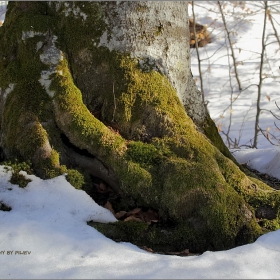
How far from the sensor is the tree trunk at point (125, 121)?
2.84m

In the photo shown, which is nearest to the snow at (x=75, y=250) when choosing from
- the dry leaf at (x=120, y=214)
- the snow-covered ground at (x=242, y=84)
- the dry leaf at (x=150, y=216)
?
the dry leaf at (x=120, y=214)

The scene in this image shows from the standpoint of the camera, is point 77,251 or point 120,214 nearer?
point 77,251

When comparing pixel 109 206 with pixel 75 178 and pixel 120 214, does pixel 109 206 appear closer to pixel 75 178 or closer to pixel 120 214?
pixel 120 214

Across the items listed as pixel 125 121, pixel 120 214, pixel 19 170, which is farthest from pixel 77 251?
pixel 125 121

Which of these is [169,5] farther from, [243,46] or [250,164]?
[243,46]

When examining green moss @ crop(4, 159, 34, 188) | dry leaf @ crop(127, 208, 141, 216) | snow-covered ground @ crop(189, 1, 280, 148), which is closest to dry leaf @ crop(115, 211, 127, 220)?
dry leaf @ crop(127, 208, 141, 216)

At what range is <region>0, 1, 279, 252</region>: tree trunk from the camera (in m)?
2.84

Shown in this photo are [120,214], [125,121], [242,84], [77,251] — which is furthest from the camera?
[242,84]

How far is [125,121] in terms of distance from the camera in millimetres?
3312

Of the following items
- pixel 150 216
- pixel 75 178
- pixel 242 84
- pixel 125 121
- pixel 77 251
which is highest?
pixel 242 84

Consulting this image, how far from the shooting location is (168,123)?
10.6 feet

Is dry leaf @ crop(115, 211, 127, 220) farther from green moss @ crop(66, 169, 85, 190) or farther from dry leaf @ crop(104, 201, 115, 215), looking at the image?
green moss @ crop(66, 169, 85, 190)

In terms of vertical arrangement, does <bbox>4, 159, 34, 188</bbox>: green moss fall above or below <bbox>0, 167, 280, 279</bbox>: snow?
above

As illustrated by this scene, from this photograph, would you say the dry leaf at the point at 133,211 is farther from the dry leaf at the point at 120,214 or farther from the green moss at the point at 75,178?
the green moss at the point at 75,178
